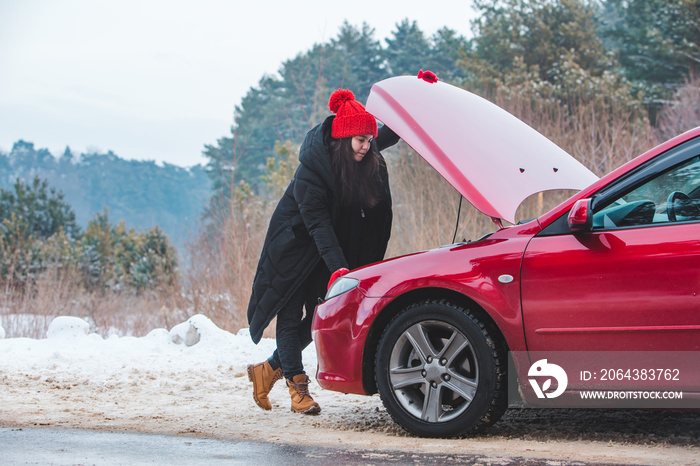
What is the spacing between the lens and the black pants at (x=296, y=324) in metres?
5.52

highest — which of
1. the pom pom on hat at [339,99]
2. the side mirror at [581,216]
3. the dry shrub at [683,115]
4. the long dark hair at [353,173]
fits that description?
the dry shrub at [683,115]

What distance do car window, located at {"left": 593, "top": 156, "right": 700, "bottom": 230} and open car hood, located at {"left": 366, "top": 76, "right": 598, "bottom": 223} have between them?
22.9 inches

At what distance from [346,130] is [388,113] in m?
0.31

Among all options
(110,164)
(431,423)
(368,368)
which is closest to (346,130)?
(368,368)

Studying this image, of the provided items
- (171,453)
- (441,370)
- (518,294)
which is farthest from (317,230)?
(171,453)

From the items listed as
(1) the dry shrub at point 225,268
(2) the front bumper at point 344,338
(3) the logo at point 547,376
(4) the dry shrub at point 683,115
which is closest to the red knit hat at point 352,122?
(2) the front bumper at point 344,338

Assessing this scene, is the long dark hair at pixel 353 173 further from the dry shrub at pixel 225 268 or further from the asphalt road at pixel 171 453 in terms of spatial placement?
the dry shrub at pixel 225 268

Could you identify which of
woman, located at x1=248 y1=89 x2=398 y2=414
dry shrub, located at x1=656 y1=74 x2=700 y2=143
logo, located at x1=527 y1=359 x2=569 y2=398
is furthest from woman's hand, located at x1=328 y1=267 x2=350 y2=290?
dry shrub, located at x1=656 y1=74 x2=700 y2=143

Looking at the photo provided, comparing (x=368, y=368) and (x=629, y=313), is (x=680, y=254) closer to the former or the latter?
(x=629, y=313)

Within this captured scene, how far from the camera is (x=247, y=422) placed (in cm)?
534

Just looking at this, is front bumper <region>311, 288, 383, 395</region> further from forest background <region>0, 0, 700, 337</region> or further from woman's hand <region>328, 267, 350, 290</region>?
forest background <region>0, 0, 700, 337</region>

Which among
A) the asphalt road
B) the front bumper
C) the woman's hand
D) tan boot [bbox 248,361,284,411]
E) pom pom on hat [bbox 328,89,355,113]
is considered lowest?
the asphalt road

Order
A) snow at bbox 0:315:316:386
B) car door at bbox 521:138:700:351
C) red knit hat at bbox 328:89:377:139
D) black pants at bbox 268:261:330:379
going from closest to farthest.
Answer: car door at bbox 521:138:700:351 → red knit hat at bbox 328:89:377:139 → black pants at bbox 268:261:330:379 → snow at bbox 0:315:316:386

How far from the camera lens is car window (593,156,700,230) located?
3.97 metres
